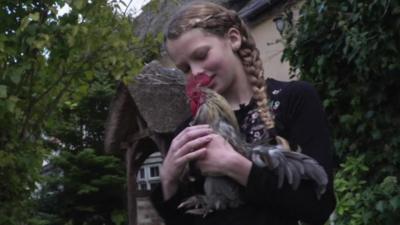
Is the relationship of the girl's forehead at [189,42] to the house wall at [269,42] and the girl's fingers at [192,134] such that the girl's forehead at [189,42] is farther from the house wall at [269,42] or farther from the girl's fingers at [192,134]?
the house wall at [269,42]

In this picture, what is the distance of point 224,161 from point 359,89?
425 centimetres

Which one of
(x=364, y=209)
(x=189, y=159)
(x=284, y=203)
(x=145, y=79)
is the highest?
(x=145, y=79)

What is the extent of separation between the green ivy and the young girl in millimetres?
3355

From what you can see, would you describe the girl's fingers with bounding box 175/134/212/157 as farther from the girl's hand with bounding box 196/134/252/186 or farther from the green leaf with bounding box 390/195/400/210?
the green leaf with bounding box 390/195/400/210

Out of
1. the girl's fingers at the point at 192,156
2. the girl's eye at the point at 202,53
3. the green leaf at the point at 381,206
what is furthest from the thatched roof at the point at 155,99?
the girl's fingers at the point at 192,156

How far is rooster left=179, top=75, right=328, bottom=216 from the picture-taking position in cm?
189

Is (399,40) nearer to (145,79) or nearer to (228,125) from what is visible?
(145,79)

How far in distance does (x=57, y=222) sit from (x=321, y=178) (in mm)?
13366

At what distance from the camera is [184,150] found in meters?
1.93

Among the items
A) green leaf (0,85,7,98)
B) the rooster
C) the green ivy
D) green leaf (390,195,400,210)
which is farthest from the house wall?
the rooster

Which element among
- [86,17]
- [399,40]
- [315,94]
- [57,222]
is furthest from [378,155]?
[57,222]

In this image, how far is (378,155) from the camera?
580 centimetres

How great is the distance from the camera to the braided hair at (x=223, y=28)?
2078 mm

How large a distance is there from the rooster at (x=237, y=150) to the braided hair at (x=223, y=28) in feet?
0.38
